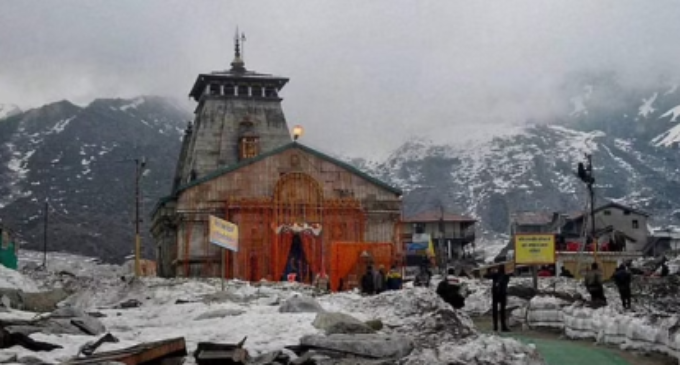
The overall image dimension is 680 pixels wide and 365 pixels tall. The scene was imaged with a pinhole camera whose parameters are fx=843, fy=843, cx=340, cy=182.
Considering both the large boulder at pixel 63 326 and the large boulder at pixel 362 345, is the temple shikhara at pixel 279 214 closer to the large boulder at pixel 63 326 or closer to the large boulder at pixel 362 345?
the large boulder at pixel 63 326

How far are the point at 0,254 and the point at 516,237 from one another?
117 feet

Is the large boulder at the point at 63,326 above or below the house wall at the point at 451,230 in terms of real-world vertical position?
below

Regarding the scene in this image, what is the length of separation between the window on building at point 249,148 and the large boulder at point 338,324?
3804 cm

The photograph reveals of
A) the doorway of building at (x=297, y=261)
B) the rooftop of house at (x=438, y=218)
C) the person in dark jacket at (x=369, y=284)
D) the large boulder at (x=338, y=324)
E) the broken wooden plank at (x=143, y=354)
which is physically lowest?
the broken wooden plank at (x=143, y=354)

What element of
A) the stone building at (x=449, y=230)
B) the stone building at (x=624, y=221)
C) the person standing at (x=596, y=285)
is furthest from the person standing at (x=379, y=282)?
the stone building at (x=449, y=230)

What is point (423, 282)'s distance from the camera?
3978cm

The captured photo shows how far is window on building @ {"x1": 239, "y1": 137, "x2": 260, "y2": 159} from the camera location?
174ft

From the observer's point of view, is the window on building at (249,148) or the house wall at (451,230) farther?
the house wall at (451,230)

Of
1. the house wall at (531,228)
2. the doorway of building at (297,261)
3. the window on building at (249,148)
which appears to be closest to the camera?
the doorway of building at (297,261)

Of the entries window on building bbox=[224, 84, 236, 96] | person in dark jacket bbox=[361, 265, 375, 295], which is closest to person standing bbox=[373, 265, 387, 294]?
person in dark jacket bbox=[361, 265, 375, 295]

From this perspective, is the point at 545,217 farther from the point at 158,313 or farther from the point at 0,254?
the point at 158,313

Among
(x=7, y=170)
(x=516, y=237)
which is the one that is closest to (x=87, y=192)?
(x=7, y=170)

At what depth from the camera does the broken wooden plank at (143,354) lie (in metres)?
11.1

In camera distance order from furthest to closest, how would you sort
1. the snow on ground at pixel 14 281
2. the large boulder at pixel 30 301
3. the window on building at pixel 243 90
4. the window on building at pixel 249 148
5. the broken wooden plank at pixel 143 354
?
the window on building at pixel 243 90, the window on building at pixel 249 148, the snow on ground at pixel 14 281, the large boulder at pixel 30 301, the broken wooden plank at pixel 143 354
